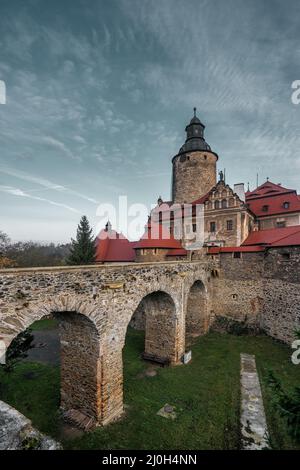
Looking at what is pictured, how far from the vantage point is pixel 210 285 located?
1878 cm

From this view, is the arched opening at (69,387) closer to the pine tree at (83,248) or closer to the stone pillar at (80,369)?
the stone pillar at (80,369)

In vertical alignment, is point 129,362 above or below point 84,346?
below

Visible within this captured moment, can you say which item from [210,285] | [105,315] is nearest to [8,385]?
[105,315]

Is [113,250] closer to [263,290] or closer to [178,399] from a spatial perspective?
[263,290]

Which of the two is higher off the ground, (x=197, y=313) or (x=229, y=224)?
(x=229, y=224)

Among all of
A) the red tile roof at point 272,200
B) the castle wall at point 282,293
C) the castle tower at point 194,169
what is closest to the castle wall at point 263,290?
the castle wall at point 282,293

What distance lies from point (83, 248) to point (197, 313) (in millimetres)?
13609

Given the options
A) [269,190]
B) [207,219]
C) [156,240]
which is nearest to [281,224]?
[269,190]

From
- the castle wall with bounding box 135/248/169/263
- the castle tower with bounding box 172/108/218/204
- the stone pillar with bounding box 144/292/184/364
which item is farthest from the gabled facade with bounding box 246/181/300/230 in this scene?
the stone pillar with bounding box 144/292/184/364

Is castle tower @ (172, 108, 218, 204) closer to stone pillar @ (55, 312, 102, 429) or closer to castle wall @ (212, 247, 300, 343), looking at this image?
castle wall @ (212, 247, 300, 343)

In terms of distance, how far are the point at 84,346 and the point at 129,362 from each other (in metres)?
5.95

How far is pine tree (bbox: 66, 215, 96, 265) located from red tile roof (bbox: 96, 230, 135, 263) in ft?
2.62

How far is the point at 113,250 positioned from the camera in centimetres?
2458
